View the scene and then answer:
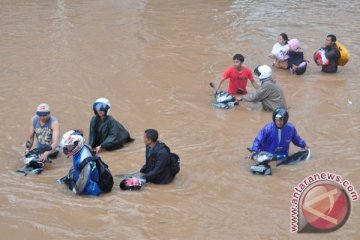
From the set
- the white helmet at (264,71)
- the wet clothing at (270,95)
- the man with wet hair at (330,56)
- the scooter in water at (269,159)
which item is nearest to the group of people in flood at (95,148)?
the scooter in water at (269,159)

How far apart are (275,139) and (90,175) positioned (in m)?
2.74

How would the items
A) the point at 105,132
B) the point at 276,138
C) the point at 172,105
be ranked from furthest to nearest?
the point at 172,105, the point at 105,132, the point at 276,138

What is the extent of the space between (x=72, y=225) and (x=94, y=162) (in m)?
0.97

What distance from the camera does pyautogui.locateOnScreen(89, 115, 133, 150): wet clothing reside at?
8906mm

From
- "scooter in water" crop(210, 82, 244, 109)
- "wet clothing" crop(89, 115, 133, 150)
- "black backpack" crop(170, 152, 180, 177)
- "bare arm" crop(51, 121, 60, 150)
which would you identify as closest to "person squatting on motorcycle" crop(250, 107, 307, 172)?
→ "black backpack" crop(170, 152, 180, 177)

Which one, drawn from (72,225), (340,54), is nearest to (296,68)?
(340,54)

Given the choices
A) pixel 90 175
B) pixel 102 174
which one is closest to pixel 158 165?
pixel 102 174

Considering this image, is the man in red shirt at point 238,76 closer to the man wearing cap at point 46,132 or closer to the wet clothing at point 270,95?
the wet clothing at point 270,95

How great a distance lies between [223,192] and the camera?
7543 mm

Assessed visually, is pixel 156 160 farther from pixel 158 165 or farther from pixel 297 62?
pixel 297 62

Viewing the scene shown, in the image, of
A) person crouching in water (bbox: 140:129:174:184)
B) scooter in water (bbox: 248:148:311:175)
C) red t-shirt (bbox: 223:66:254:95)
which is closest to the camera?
person crouching in water (bbox: 140:129:174:184)

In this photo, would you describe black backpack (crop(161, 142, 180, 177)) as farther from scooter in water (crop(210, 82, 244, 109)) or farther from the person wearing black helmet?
scooter in water (crop(210, 82, 244, 109))

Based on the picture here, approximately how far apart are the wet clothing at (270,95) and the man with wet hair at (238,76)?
0.64 m

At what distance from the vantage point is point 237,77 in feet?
37.4
